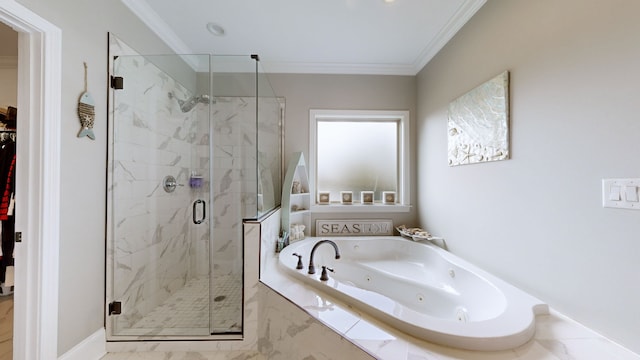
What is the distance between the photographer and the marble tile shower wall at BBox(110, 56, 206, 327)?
1.73 m

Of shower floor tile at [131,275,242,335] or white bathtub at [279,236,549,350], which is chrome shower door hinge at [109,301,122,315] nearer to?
shower floor tile at [131,275,242,335]

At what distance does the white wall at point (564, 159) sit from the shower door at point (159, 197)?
2.18 m

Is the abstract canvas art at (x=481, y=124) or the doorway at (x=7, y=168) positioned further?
the doorway at (x=7, y=168)

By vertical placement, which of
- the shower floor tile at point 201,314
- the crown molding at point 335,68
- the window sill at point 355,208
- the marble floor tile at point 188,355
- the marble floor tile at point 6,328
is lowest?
the marble floor tile at point 188,355

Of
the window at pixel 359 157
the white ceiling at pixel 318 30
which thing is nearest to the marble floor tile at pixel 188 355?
the window at pixel 359 157

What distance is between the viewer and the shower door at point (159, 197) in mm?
1698

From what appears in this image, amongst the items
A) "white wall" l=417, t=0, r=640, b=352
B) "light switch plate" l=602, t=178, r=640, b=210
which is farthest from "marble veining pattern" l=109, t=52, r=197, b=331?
"light switch plate" l=602, t=178, r=640, b=210

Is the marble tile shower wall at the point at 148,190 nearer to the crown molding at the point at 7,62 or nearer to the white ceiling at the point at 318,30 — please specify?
the white ceiling at the point at 318,30

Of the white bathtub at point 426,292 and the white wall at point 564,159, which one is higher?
the white wall at point 564,159

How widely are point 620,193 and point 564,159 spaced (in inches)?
10.8

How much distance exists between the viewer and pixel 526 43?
4.51 ft

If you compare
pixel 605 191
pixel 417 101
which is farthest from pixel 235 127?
pixel 605 191

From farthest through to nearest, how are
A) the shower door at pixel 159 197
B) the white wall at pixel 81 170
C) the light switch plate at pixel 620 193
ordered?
the shower door at pixel 159 197, the white wall at pixel 81 170, the light switch plate at pixel 620 193

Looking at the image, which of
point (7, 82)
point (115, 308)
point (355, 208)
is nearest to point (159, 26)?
point (7, 82)
